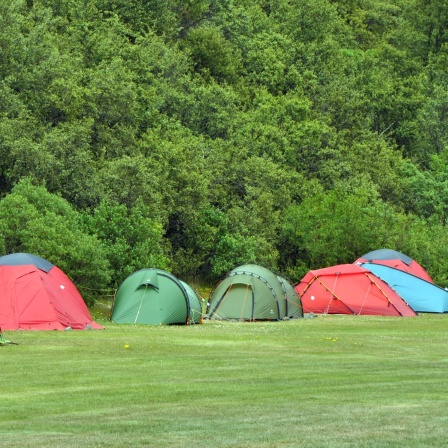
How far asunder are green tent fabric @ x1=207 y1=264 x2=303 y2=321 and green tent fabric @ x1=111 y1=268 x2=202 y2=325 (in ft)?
11.2

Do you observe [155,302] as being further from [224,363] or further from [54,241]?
[224,363]

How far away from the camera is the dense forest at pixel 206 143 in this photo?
136ft

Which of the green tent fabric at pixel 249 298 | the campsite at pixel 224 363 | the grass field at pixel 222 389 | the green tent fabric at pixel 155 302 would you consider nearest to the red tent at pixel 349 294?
the campsite at pixel 224 363

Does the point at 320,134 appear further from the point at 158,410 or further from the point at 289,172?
the point at 158,410

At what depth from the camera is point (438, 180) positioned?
213ft

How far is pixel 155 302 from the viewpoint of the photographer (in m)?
31.6

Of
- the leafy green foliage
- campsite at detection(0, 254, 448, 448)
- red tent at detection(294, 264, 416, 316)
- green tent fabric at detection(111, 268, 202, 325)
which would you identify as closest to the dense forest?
the leafy green foliage

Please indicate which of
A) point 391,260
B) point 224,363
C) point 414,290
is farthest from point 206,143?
point 224,363

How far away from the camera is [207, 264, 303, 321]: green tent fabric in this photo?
3509 cm

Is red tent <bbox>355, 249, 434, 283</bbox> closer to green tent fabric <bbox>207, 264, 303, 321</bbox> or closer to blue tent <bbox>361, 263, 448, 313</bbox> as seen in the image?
blue tent <bbox>361, 263, 448, 313</bbox>

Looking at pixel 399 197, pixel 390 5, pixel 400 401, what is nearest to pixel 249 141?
pixel 399 197

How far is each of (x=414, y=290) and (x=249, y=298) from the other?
29.5 feet

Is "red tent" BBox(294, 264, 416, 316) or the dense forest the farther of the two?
the dense forest

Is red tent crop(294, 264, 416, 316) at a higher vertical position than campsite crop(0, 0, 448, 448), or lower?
lower
